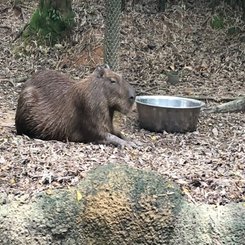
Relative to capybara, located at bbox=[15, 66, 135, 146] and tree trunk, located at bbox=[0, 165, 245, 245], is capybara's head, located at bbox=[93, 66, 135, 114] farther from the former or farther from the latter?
tree trunk, located at bbox=[0, 165, 245, 245]

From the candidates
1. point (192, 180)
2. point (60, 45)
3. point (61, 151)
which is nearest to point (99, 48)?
point (60, 45)

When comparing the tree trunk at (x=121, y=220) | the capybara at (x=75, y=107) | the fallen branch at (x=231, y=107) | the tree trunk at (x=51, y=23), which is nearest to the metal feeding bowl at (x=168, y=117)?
the capybara at (x=75, y=107)

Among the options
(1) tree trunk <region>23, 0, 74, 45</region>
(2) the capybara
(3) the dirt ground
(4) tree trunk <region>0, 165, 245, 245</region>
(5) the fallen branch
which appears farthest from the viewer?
(1) tree trunk <region>23, 0, 74, 45</region>

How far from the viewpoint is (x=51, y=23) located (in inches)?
394

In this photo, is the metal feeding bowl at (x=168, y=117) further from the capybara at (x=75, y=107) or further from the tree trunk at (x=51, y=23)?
the tree trunk at (x=51, y=23)

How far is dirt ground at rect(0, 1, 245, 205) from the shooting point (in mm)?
4684

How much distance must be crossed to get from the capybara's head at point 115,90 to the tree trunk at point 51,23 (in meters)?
4.06

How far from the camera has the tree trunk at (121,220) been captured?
4.10 m

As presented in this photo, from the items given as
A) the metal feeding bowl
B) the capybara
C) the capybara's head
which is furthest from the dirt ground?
the capybara's head

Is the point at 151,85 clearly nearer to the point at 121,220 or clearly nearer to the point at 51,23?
the point at 51,23

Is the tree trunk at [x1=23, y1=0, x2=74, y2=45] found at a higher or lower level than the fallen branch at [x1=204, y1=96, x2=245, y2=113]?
higher

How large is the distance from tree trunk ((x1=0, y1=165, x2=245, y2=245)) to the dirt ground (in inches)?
8.2

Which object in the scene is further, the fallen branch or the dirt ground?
the fallen branch

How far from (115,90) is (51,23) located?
169 inches
